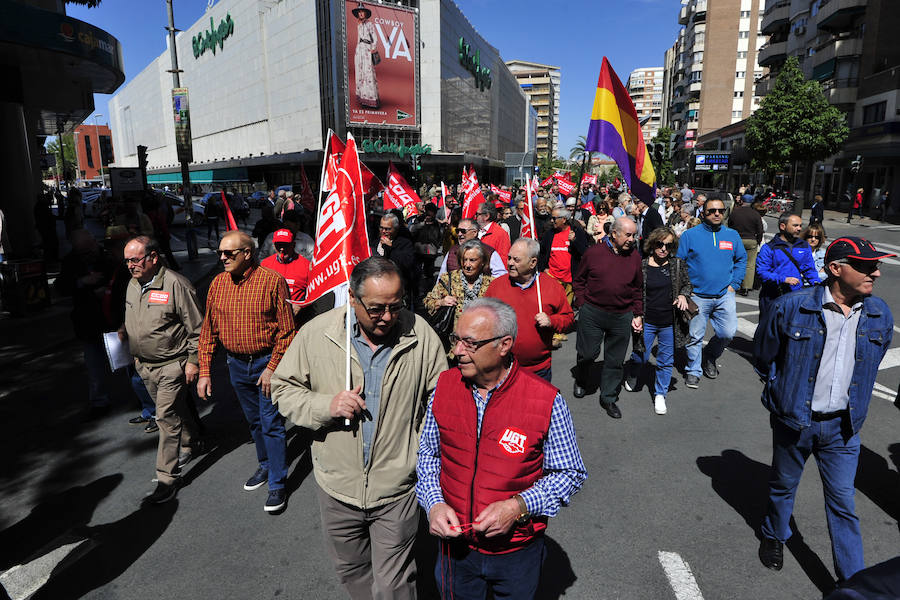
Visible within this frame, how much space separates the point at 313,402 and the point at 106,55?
43.7ft

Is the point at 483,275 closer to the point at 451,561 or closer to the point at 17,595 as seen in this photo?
the point at 451,561

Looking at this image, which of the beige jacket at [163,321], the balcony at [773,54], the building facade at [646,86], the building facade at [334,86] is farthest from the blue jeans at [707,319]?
the building facade at [646,86]

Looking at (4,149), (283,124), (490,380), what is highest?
(283,124)

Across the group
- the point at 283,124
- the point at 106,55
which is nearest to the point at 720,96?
the point at 283,124

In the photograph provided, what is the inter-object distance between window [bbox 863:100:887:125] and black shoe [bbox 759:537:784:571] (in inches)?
1667

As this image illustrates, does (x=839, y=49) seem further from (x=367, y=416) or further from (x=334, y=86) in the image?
(x=367, y=416)

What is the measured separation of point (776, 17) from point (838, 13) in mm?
15146

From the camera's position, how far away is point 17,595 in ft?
11.2

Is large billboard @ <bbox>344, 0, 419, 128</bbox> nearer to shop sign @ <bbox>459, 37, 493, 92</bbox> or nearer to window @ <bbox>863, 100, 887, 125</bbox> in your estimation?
shop sign @ <bbox>459, 37, 493, 92</bbox>

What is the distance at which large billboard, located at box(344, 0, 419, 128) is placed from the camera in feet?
178

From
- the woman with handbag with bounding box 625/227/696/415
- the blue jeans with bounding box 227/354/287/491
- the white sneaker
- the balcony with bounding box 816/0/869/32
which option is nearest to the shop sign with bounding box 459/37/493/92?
the balcony with bounding box 816/0/869/32

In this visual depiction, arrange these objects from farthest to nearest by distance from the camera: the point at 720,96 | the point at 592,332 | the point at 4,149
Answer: the point at 720,96 → the point at 4,149 → the point at 592,332

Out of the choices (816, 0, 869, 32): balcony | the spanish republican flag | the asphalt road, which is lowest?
the asphalt road

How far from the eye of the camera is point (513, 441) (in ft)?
7.53
